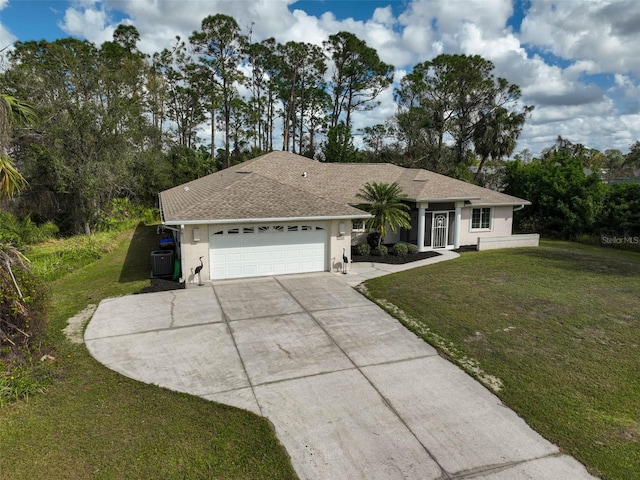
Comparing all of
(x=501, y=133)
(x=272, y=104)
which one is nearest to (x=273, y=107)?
(x=272, y=104)

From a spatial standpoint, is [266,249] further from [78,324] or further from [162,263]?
[78,324]

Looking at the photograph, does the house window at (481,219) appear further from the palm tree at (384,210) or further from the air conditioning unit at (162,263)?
the air conditioning unit at (162,263)

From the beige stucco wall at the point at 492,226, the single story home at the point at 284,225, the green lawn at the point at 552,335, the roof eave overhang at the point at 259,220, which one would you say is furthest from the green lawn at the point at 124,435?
the beige stucco wall at the point at 492,226

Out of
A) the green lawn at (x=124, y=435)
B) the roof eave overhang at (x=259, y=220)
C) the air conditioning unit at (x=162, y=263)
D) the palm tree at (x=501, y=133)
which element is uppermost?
the palm tree at (x=501, y=133)

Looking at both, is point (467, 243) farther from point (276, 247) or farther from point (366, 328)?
point (366, 328)

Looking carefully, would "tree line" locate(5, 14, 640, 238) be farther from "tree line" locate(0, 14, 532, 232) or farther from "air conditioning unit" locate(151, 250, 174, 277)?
"air conditioning unit" locate(151, 250, 174, 277)

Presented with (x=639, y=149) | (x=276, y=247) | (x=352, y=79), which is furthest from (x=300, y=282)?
(x=639, y=149)

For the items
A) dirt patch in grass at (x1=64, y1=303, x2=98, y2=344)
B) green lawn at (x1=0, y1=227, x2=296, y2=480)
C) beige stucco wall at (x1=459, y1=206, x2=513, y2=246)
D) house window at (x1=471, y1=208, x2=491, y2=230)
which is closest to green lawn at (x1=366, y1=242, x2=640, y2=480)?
green lawn at (x1=0, y1=227, x2=296, y2=480)
